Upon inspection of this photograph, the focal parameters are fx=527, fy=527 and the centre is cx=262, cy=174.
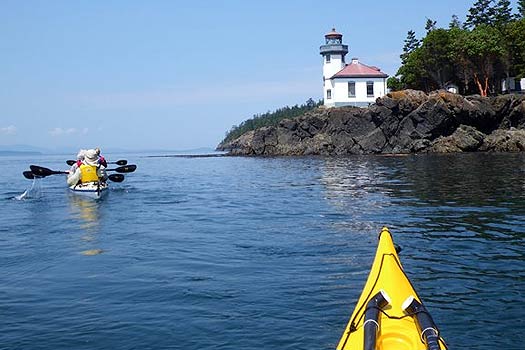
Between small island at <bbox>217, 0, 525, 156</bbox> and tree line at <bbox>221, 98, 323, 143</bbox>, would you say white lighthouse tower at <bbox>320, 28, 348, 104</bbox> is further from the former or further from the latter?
tree line at <bbox>221, 98, 323, 143</bbox>

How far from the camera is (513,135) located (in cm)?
5869

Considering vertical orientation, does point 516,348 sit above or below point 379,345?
A: below

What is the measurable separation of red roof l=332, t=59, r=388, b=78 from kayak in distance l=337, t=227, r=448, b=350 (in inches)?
2799

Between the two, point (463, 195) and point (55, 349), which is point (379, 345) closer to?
point (55, 349)

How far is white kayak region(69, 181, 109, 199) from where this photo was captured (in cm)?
2581

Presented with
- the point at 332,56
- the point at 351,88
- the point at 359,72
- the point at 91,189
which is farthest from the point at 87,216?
the point at 332,56

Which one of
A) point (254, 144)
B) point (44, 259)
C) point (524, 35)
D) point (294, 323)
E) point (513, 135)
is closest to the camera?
point (294, 323)

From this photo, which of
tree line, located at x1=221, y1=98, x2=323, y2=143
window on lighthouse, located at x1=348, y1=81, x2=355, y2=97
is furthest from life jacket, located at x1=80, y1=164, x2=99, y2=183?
tree line, located at x1=221, y1=98, x2=323, y2=143

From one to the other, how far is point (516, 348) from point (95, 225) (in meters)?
14.5

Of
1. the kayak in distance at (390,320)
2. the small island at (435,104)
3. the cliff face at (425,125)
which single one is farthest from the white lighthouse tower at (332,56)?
the kayak in distance at (390,320)

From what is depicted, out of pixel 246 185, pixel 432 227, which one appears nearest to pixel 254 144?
pixel 246 185

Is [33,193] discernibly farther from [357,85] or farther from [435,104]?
[357,85]

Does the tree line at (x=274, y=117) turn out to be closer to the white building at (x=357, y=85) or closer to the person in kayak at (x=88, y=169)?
the white building at (x=357, y=85)

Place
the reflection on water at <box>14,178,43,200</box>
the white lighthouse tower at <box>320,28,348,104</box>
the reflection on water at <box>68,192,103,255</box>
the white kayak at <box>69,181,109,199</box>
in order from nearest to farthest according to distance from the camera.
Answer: the reflection on water at <box>68,192,103,255</box>
the white kayak at <box>69,181,109,199</box>
the reflection on water at <box>14,178,43,200</box>
the white lighthouse tower at <box>320,28,348,104</box>
